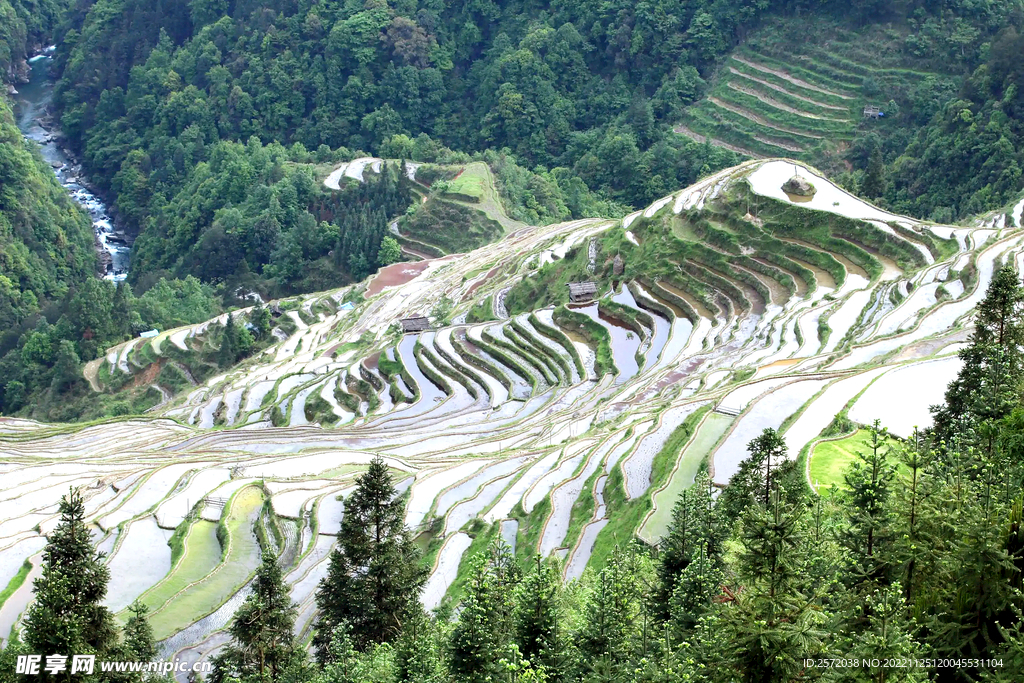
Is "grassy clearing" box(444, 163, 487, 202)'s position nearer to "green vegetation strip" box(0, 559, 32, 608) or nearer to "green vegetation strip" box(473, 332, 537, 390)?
"green vegetation strip" box(473, 332, 537, 390)

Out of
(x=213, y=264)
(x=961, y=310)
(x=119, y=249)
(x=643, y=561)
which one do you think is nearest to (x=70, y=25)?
(x=119, y=249)

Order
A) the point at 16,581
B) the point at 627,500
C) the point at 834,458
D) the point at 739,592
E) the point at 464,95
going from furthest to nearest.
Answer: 1. the point at 464,95
2. the point at 16,581
3. the point at 627,500
4. the point at 834,458
5. the point at 739,592

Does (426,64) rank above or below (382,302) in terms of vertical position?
above

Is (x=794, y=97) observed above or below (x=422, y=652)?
above

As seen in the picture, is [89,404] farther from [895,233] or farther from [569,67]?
[569,67]

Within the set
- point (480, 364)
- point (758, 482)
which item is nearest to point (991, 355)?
point (758, 482)

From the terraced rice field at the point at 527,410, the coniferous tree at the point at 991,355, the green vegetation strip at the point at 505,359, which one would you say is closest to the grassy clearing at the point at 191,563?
the terraced rice field at the point at 527,410

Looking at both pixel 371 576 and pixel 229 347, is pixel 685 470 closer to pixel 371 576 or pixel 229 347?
pixel 371 576
